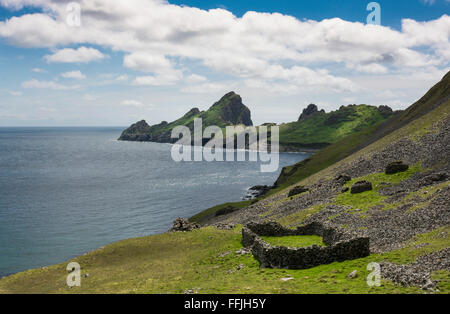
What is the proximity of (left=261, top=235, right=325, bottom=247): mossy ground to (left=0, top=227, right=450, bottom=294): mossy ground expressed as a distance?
4313 mm

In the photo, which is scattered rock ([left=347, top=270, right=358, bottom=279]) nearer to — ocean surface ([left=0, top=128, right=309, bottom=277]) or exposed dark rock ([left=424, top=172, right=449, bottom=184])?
exposed dark rock ([left=424, top=172, right=449, bottom=184])

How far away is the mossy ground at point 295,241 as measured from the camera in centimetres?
3844

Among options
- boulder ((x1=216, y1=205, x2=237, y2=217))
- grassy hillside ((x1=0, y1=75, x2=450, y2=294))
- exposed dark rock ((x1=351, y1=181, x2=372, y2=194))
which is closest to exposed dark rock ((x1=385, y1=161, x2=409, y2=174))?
grassy hillside ((x1=0, y1=75, x2=450, y2=294))

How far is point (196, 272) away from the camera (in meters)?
34.5

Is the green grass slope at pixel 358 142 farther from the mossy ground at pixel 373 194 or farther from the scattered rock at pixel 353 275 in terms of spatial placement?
the scattered rock at pixel 353 275

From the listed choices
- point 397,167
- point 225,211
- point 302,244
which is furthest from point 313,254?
point 225,211

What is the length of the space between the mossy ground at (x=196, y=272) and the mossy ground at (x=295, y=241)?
14.1 ft

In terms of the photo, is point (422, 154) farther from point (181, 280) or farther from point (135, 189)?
point (135, 189)

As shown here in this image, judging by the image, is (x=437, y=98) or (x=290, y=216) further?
(x=437, y=98)

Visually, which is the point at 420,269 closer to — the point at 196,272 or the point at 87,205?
the point at 196,272

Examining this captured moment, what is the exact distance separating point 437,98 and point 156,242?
4324 inches

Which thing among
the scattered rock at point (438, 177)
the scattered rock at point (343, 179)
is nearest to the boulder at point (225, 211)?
the scattered rock at point (343, 179)
